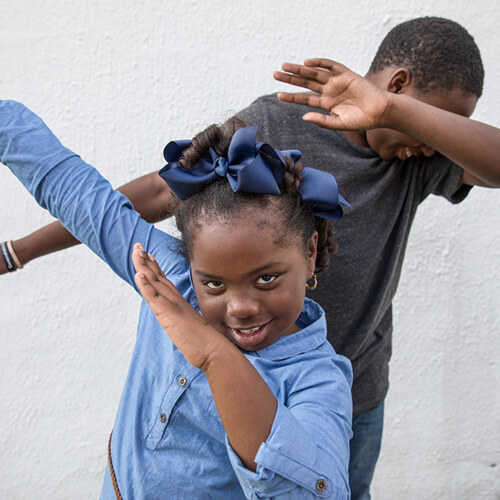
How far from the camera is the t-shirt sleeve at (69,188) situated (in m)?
1.08

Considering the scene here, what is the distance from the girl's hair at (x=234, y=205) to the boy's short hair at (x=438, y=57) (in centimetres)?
51


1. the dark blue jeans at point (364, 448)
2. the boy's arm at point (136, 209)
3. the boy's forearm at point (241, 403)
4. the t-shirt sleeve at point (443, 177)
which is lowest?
the dark blue jeans at point (364, 448)

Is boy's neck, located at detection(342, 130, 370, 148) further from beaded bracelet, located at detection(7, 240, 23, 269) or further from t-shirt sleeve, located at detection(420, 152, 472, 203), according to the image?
beaded bracelet, located at detection(7, 240, 23, 269)

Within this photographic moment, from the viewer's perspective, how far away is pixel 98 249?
1108 millimetres

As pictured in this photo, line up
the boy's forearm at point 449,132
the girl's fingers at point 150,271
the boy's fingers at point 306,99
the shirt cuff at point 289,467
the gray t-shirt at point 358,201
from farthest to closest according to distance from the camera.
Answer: the gray t-shirt at point 358,201
the boy's fingers at point 306,99
the boy's forearm at point 449,132
the girl's fingers at point 150,271
the shirt cuff at point 289,467

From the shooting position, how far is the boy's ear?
4.41 ft

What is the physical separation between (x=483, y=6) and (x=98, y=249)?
5.17 ft

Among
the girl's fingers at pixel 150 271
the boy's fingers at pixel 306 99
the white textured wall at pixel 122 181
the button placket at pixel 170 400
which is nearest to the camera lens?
the girl's fingers at pixel 150 271

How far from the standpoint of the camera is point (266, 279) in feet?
3.07

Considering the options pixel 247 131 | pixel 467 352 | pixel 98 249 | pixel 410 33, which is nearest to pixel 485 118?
pixel 410 33

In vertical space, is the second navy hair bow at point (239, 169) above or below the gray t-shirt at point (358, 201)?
above

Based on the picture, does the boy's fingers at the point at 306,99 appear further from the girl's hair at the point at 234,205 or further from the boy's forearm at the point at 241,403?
the boy's forearm at the point at 241,403

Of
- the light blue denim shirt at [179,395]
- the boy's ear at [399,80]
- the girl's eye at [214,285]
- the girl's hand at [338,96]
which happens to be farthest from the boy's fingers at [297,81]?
the girl's eye at [214,285]

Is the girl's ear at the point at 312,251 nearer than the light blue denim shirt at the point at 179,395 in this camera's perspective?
No
